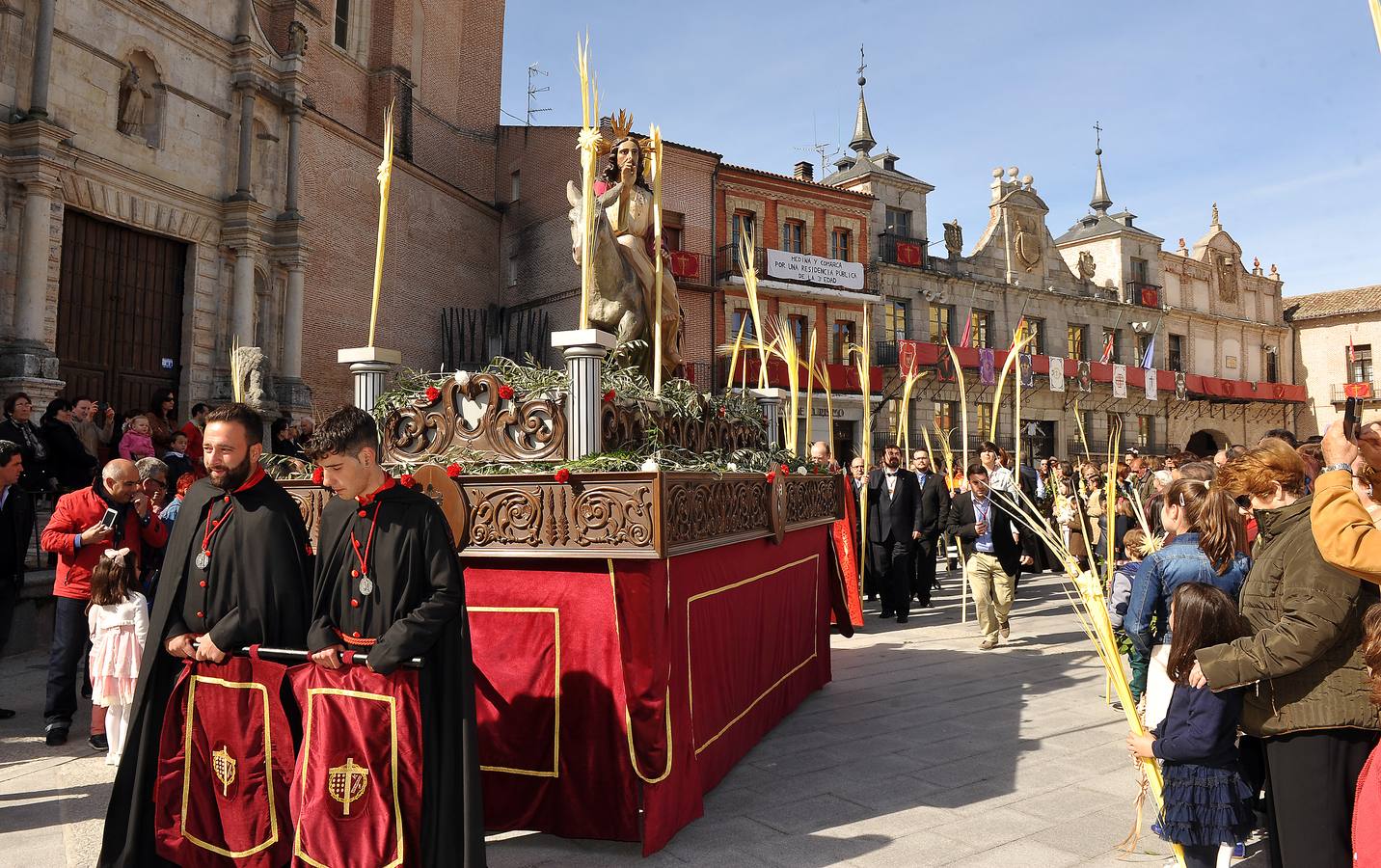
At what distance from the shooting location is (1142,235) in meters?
37.8

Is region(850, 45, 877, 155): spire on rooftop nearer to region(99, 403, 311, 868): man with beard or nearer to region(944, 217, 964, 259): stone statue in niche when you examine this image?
region(944, 217, 964, 259): stone statue in niche

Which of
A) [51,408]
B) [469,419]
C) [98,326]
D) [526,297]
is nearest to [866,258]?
[526,297]

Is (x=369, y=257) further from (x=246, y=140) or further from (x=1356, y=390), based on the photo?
(x=1356, y=390)

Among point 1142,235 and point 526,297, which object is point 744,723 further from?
point 1142,235

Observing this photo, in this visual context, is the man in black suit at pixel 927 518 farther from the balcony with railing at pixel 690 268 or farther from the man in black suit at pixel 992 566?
the balcony with railing at pixel 690 268

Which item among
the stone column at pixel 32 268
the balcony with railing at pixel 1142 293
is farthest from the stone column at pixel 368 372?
the balcony with railing at pixel 1142 293

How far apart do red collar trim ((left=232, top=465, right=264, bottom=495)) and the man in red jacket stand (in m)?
2.64

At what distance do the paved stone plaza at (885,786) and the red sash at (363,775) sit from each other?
0.85 meters

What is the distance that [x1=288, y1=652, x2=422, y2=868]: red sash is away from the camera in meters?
2.88

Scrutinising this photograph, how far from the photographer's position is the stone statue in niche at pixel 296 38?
1630cm

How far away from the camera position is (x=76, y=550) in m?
5.45

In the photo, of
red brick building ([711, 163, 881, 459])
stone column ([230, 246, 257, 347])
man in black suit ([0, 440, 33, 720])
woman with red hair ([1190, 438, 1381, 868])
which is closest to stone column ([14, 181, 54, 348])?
stone column ([230, 246, 257, 347])

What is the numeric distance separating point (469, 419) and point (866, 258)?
26353 mm

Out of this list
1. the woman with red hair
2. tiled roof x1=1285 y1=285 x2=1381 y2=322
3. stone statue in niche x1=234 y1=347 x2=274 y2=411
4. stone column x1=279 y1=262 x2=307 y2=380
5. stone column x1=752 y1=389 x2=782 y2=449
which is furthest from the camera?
tiled roof x1=1285 y1=285 x2=1381 y2=322
